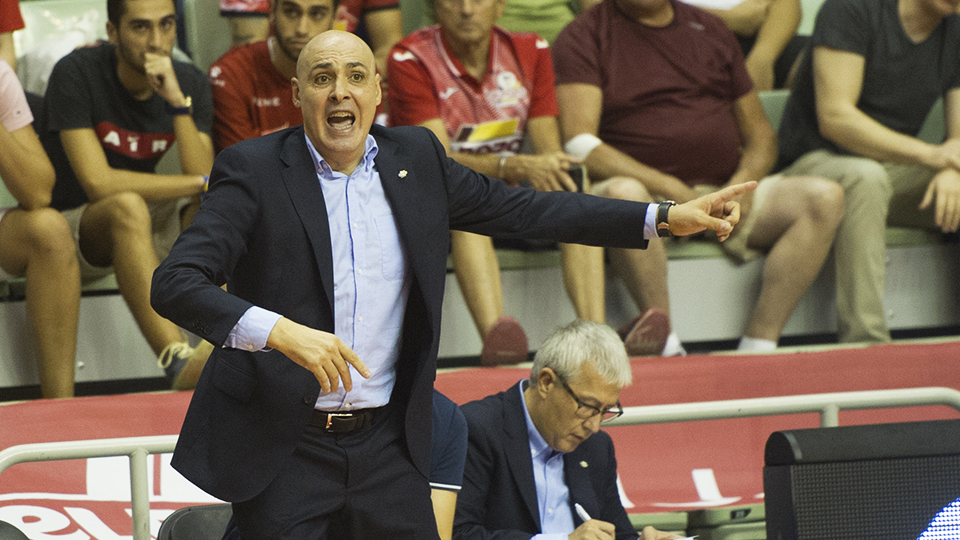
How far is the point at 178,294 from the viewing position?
1354mm

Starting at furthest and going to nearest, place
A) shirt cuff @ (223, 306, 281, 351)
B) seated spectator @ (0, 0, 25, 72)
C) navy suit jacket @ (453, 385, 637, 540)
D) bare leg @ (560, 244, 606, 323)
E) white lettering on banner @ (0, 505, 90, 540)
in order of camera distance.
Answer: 1. bare leg @ (560, 244, 606, 323)
2. seated spectator @ (0, 0, 25, 72)
3. white lettering on banner @ (0, 505, 90, 540)
4. navy suit jacket @ (453, 385, 637, 540)
5. shirt cuff @ (223, 306, 281, 351)

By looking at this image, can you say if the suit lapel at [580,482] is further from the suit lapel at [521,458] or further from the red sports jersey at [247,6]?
the red sports jersey at [247,6]

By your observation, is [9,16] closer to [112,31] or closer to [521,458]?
[112,31]

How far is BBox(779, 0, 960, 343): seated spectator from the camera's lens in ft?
11.1

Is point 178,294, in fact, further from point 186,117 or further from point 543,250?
point 543,250

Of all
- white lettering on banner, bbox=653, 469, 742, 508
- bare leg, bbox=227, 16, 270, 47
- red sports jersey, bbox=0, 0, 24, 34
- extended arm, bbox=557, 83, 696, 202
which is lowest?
white lettering on banner, bbox=653, 469, 742, 508

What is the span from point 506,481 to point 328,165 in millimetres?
858

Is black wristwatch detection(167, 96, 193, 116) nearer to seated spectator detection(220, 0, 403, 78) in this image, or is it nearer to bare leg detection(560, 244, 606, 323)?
seated spectator detection(220, 0, 403, 78)

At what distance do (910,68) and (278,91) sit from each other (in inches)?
86.4

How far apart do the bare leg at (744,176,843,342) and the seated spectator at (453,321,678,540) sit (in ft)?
4.50

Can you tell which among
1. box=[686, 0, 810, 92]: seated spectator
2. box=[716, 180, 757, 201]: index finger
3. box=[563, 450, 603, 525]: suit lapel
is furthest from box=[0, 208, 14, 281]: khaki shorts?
box=[686, 0, 810, 92]: seated spectator

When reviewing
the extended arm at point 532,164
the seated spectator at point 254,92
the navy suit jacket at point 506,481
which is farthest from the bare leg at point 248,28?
the navy suit jacket at point 506,481

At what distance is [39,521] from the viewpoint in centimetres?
236

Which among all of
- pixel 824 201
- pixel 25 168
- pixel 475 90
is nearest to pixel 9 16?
A: pixel 25 168
